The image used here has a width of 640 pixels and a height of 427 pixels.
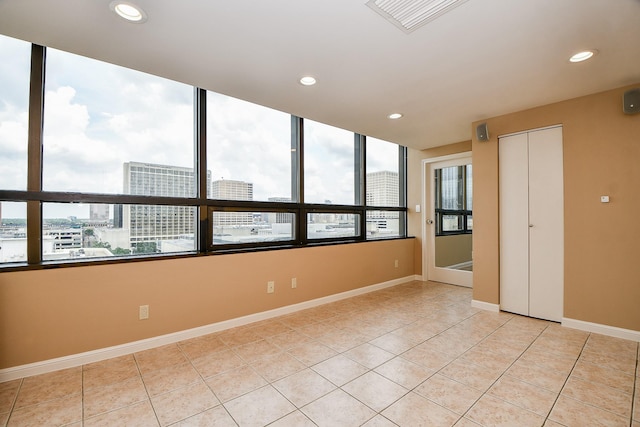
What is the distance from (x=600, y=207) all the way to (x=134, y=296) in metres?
4.59

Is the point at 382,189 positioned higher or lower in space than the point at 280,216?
higher

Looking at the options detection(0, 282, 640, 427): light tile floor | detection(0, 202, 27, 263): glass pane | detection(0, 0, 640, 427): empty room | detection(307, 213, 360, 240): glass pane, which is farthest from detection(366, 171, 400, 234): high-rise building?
detection(0, 202, 27, 263): glass pane

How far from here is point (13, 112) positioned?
2.25m

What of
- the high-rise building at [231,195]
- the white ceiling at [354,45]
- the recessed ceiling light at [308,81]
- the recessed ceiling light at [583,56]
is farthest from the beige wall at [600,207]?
the high-rise building at [231,195]

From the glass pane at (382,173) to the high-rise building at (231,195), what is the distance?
7.30 feet

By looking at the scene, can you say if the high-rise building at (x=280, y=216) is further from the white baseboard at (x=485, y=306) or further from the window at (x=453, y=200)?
the window at (x=453, y=200)

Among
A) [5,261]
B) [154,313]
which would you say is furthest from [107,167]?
[154,313]

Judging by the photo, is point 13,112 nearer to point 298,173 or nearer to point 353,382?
point 298,173

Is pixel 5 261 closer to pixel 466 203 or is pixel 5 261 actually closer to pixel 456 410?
pixel 456 410

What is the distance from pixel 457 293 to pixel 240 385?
3.63m

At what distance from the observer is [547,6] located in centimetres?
177

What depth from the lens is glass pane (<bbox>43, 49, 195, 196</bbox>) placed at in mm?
2436

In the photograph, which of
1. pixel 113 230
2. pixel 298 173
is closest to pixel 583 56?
pixel 298 173

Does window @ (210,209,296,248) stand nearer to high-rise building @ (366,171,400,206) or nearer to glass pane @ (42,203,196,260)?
glass pane @ (42,203,196,260)
